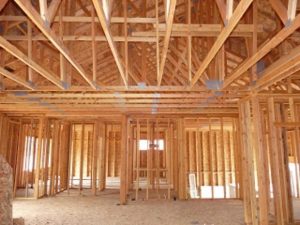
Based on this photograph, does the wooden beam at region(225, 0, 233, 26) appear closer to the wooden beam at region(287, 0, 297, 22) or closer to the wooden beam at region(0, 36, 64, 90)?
the wooden beam at region(287, 0, 297, 22)

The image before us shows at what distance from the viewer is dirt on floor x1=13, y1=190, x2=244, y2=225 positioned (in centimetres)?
569

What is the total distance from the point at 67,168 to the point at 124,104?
4.84 metres

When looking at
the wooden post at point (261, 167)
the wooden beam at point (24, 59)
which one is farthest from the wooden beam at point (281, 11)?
the wooden beam at point (24, 59)

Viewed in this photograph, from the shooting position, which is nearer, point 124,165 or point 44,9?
point 44,9

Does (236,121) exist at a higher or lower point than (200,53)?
lower

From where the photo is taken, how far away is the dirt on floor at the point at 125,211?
18.7ft

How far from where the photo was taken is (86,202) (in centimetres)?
782

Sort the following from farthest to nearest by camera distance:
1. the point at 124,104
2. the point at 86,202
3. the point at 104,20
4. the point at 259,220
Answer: the point at 86,202 < the point at 124,104 < the point at 259,220 < the point at 104,20

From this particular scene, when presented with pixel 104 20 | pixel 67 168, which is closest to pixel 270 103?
pixel 104 20

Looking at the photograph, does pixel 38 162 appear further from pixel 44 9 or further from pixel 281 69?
pixel 281 69

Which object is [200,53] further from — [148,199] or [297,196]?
[297,196]

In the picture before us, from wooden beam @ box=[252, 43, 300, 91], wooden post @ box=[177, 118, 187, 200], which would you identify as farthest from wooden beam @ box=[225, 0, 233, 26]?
wooden post @ box=[177, 118, 187, 200]

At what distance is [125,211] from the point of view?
6676mm

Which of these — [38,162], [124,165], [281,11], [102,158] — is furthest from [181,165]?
[281,11]
